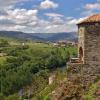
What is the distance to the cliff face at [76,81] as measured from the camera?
27.9m

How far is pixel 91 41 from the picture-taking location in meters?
28.5

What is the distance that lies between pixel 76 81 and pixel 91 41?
3627 millimetres

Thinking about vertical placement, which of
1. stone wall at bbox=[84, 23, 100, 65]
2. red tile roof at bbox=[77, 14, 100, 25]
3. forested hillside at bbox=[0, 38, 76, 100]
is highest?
red tile roof at bbox=[77, 14, 100, 25]

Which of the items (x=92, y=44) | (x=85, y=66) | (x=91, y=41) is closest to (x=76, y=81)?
(x=85, y=66)

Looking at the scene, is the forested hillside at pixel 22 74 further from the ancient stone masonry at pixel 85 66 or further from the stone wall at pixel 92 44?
the stone wall at pixel 92 44

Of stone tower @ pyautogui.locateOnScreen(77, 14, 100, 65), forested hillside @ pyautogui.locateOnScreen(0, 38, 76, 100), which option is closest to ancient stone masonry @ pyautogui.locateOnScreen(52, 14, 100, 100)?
stone tower @ pyautogui.locateOnScreen(77, 14, 100, 65)

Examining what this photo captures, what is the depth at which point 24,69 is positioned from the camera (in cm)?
13362

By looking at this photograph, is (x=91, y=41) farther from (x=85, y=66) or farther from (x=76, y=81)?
(x=76, y=81)

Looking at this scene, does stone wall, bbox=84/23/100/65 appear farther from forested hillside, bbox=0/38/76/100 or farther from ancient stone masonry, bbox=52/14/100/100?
forested hillside, bbox=0/38/76/100

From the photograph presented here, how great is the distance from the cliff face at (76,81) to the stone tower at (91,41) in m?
0.68

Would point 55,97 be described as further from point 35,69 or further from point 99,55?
point 35,69

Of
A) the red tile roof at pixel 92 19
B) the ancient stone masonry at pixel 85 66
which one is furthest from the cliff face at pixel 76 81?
the red tile roof at pixel 92 19

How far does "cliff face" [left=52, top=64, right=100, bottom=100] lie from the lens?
27.9 m

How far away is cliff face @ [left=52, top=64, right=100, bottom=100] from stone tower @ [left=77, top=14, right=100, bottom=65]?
68 centimetres
